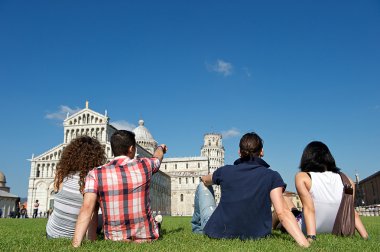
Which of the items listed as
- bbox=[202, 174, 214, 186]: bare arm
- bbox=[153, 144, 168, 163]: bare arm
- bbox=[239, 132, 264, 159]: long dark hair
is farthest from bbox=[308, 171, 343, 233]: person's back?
bbox=[153, 144, 168, 163]: bare arm

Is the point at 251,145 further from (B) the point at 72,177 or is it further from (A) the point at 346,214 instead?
(B) the point at 72,177

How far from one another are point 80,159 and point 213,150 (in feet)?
324

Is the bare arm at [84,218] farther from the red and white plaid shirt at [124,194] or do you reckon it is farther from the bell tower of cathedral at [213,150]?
the bell tower of cathedral at [213,150]

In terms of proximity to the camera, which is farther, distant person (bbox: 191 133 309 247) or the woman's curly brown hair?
the woman's curly brown hair

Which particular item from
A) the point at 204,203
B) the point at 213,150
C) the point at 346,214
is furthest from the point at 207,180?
the point at 213,150

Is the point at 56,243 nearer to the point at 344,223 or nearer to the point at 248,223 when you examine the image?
the point at 248,223

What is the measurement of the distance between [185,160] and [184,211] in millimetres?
14185

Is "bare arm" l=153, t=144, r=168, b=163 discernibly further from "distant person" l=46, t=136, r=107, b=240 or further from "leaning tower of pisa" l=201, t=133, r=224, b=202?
"leaning tower of pisa" l=201, t=133, r=224, b=202

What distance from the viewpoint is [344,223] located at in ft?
17.0

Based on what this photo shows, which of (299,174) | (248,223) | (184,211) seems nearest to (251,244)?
(248,223)

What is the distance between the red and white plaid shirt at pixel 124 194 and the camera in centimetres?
436

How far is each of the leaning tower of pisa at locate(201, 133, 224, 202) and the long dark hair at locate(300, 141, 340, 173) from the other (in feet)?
316

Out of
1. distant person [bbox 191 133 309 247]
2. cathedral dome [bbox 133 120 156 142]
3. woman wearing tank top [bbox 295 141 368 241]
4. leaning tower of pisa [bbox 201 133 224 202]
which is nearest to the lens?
distant person [bbox 191 133 309 247]

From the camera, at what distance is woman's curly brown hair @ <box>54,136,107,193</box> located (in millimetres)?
4961
